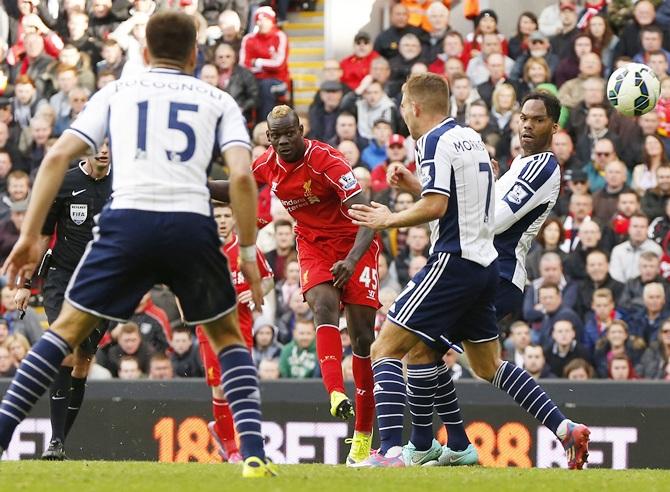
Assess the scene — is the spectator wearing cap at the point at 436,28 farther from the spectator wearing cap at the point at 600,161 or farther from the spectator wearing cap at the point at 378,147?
the spectator wearing cap at the point at 600,161

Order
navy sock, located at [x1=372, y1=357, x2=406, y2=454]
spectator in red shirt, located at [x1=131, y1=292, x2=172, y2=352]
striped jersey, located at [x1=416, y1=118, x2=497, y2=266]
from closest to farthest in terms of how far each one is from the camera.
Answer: striped jersey, located at [x1=416, y1=118, x2=497, y2=266], navy sock, located at [x1=372, y1=357, x2=406, y2=454], spectator in red shirt, located at [x1=131, y1=292, x2=172, y2=352]

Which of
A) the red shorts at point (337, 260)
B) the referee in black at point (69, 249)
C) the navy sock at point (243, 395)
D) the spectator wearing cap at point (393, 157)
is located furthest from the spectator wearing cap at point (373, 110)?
the navy sock at point (243, 395)

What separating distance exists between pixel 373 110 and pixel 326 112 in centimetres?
73

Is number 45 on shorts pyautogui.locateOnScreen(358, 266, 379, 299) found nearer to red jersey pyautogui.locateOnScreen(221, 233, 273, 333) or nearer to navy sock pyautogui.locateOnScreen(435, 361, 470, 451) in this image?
navy sock pyautogui.locateOnScreen(435, 361, 470, 451)

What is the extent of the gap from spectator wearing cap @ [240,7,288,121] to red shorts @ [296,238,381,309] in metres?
9.51

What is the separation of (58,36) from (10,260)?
1537 cm

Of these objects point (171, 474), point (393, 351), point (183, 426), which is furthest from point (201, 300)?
point (183, 426)

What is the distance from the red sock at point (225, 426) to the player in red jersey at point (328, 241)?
120cm

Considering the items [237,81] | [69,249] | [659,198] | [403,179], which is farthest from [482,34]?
[403,179]

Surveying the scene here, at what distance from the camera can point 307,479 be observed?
7961 mm

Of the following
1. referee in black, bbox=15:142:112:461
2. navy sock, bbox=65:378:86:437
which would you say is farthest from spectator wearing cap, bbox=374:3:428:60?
navy sock, bbox=65:378:86:437

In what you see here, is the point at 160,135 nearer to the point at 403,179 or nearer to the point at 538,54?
the point at 403,179

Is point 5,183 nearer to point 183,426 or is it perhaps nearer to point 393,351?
point 183,426

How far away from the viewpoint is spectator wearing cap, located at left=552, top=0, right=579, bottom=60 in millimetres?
Result: 18672
